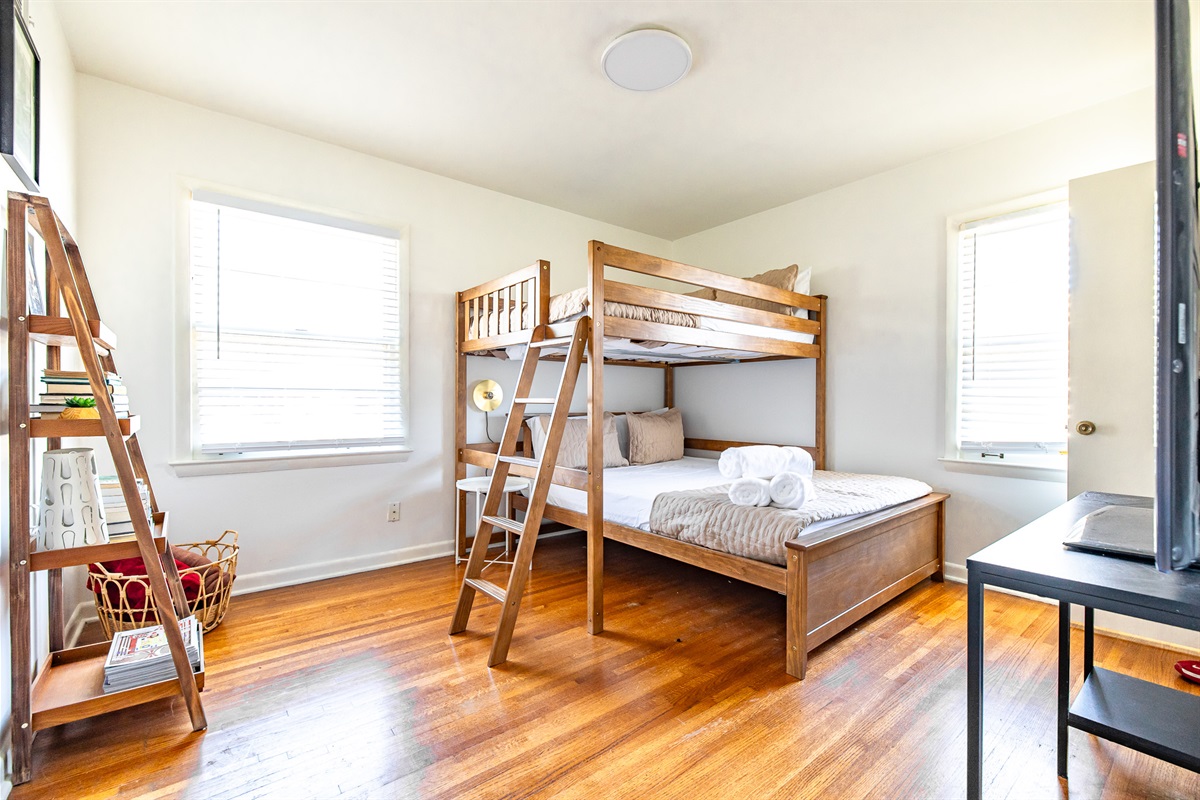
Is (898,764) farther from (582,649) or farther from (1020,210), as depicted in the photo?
(1020,210)

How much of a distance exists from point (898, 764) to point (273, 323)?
3.34 m

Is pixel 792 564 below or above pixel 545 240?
below

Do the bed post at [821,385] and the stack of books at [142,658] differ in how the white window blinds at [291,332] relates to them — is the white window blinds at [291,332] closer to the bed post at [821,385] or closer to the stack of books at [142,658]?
the stack of books at [142,658]

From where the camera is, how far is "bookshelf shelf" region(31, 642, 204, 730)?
1519mm

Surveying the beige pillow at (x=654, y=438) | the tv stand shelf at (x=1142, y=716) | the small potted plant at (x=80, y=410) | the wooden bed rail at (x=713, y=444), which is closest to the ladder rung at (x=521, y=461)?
the small potted plant at (x=80, y=410)

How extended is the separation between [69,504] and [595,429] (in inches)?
69.3

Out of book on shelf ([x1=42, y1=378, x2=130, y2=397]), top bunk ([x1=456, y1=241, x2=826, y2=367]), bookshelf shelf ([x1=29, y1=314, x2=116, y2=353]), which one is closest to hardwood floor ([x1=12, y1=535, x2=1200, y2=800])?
book on shelf ([x1=42, y1=378, x2=130, y2=397])

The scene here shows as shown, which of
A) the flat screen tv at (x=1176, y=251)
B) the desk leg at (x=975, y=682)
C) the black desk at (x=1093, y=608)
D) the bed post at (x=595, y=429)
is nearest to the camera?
the flat screen tv at (x=1176, y=251)

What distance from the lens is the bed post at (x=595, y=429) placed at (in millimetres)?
2342

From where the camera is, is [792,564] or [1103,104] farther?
[1103,104]

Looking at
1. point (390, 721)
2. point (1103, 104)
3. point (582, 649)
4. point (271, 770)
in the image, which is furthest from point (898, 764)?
point (1103, 104)

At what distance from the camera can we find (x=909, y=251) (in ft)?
10.8

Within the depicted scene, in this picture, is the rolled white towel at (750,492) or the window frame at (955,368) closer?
the rolled white towel at (750,492)

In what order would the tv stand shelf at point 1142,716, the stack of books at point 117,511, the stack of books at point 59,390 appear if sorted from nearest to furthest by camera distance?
the tv stand shelf at point 1142,716, the stack of books at point 59,390, the stack of books at point 117,511
